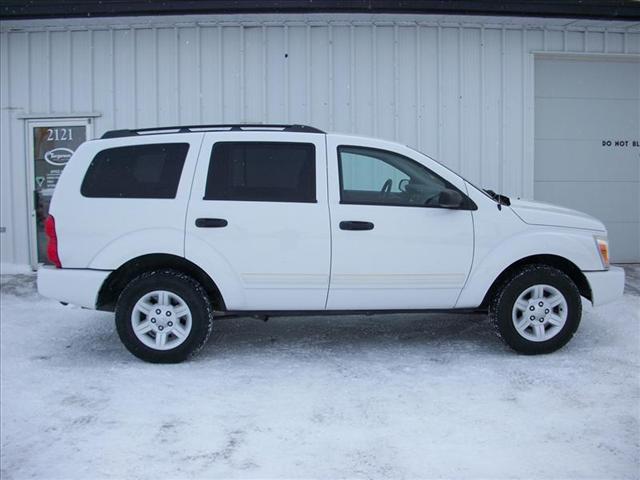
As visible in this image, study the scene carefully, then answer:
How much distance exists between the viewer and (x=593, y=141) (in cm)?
1034

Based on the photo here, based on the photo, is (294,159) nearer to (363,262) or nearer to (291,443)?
(363,262)

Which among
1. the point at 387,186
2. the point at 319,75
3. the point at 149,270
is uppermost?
the point at 319,75

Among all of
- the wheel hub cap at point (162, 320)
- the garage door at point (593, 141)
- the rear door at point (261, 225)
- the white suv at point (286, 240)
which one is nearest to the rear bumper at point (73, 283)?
the white suv at point (286, 240)

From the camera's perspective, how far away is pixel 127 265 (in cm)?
577

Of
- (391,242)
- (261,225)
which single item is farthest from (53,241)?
(391,242)

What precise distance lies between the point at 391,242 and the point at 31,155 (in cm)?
650

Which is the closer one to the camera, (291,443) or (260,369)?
(291,443)

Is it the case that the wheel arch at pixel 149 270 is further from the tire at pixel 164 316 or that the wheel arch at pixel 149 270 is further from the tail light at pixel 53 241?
the tail light at pixel 53 241

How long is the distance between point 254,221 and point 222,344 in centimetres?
134

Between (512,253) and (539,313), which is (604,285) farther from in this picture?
(512,253)

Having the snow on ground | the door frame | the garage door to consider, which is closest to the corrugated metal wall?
the door frame

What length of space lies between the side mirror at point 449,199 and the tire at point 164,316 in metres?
2.04

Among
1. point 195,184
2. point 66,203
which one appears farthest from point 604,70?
point 66,203

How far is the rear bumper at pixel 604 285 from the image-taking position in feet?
19.6
